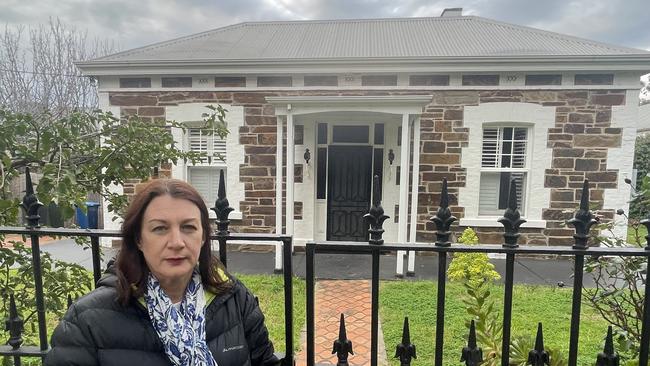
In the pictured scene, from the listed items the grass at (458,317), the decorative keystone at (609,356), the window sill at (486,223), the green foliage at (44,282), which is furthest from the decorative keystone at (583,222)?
the window sill at (486,223)

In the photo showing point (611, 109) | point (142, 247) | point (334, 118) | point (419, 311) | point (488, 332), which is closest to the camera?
point (142, 247)

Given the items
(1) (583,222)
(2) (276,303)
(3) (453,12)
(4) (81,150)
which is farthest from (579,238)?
(3) (453,12)

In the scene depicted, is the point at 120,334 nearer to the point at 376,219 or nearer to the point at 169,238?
the point at 169,238

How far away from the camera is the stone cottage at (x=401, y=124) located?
6.62m

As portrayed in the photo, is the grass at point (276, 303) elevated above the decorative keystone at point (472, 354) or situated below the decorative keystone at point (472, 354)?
below

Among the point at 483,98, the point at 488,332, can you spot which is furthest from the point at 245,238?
the point at 483,98

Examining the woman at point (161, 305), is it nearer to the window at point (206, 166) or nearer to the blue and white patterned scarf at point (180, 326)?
the blue and white patterned scarf at point (180, 326)

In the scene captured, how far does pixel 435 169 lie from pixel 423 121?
0.94 metres

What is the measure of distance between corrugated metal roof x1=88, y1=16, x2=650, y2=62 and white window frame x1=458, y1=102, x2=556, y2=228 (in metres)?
0.97

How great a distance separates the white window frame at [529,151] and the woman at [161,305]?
6.41m

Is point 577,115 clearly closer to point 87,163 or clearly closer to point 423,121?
point 423,121

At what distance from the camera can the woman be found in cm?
115

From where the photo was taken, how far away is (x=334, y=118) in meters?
7.38

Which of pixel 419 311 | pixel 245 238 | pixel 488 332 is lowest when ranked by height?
pixel 419 311
